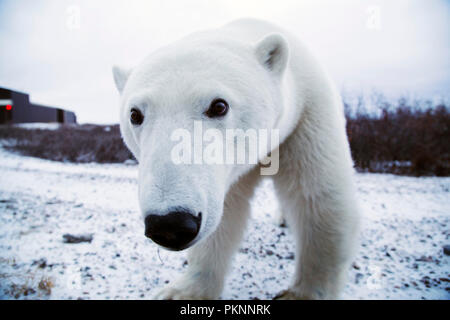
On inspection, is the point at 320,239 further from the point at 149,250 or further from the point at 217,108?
the point at 149,250

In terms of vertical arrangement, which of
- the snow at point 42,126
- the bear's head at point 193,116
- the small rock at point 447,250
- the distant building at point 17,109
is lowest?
the small rock at point 447,250

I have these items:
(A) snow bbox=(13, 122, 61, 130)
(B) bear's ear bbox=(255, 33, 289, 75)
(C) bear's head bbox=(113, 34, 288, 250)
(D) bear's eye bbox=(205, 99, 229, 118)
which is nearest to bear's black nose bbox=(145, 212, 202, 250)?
(C) bear's head bbox=(113, 34, 288, 250)

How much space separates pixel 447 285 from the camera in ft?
5.97

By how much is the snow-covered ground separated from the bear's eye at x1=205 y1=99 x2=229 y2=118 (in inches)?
25.5

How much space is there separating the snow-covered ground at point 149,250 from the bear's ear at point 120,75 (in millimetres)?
922

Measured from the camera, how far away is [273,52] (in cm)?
127

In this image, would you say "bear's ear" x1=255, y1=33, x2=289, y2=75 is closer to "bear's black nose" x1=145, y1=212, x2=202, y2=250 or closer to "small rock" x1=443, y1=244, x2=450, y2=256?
"bear's black nose" x1=145, y1=212, x2=202, y2=250

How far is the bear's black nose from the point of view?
75cm

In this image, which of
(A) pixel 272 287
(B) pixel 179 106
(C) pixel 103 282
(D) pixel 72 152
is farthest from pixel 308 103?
(D) pixel 72 152

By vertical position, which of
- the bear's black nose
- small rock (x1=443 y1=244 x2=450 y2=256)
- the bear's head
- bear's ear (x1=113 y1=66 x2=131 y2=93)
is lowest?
small rock (x1=443 y1=244 x2=450 y2=256)

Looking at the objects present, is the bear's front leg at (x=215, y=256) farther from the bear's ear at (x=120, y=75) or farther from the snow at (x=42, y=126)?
the snow at (x=42, y=126)

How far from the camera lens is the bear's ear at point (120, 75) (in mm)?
1452

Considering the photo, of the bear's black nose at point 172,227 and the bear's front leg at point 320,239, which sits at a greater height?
the bear's black nose at point 172,227

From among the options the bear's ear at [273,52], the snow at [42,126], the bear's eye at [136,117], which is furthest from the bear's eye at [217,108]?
the snow at [42,126]
